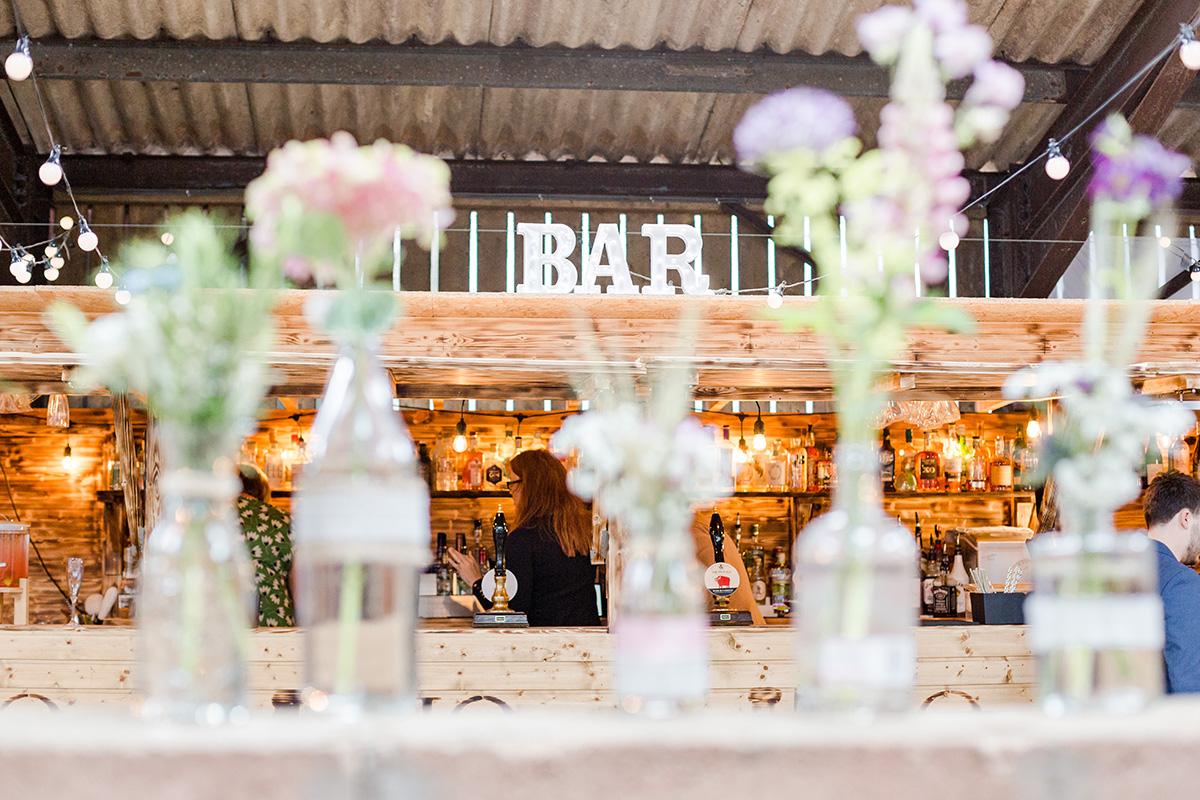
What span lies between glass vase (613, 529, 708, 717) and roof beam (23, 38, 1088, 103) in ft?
17.5

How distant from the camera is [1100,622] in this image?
136 cm

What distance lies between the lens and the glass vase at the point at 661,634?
1.34m

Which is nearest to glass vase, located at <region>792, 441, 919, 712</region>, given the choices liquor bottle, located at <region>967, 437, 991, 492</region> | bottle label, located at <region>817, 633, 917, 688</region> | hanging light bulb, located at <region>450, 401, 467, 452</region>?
bottle label, located at <region>817, 633, 917, 688</region>

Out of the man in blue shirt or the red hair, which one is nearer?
the man in blue shirt

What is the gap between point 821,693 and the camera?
1345 millimetres

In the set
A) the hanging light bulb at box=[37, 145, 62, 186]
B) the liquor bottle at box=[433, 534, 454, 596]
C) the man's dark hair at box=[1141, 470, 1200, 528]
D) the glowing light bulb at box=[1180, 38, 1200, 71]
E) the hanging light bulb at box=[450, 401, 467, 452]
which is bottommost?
the liquor bottle at box=[433, 534, 454, 596]

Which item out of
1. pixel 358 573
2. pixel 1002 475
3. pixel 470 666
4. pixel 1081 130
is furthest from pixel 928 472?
pixel 358 573

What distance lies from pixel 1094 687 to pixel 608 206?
22.5 ft

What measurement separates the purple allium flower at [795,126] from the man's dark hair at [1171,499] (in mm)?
Result: 2477

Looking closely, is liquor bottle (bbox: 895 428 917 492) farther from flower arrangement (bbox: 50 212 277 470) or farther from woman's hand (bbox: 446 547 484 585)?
flower arrangement (bbox: 50 212 277 470)

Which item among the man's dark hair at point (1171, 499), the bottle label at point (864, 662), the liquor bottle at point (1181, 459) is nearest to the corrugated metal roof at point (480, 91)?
the liquor bottle at point (1181, 459)

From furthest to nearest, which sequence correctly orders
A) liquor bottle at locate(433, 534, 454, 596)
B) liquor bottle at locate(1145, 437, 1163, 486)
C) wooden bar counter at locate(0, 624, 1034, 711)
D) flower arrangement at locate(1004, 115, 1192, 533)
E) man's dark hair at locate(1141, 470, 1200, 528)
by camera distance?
liquor bottle at locate(433, 534, 454, 596) → liquor bottle at locate(1145, 437, 1163, 486) → wooden bar counter at locate(0, 624, 1034, 711) → man's dark hair at locate(1141, 470, 1200, 528) → flower arrangement at locate(1004, 115, 1192, 533)

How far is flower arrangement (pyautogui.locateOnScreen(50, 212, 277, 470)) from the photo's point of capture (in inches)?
51.4

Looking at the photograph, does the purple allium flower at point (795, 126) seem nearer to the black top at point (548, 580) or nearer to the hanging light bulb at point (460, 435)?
the black top at point (548, 580)
